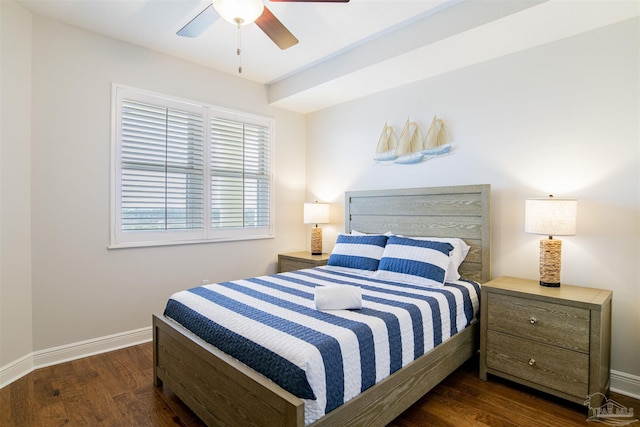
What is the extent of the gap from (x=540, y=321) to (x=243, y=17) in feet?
8.71

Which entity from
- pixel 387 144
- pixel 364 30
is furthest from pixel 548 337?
pixel 364 30

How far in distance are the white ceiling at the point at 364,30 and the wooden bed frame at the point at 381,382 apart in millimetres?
1139

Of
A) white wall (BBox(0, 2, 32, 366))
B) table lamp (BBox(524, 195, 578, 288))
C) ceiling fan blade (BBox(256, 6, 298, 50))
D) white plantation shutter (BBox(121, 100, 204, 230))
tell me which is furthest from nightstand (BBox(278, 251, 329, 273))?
white wall (BBox(0, 2, 32, 366))

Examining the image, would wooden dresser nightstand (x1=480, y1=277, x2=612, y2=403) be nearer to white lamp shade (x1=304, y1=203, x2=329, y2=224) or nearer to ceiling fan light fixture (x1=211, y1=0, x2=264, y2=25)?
white lamp shade (x1=304, y1=203, x2=329, y2=224)

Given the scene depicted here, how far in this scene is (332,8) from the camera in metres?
2.52

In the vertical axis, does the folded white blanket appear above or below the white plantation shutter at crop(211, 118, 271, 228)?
below

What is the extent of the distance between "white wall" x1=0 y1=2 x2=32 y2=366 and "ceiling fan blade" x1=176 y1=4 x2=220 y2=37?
1309 millimetres

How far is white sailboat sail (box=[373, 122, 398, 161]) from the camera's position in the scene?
3.60m

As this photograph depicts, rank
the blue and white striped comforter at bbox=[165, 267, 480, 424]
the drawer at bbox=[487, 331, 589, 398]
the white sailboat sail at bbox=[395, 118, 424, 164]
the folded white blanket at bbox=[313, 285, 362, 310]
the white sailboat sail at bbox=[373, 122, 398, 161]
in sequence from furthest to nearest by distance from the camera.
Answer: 1. the white sailboat sail at bbox=[373, 122, 398, 161]
2. the white sailboat sail at bbox=[395, 118, 424, 164]
3. the drawer at bbox=[487, 331, 589, 398]
4. the folded white blanket at bbox=[313, 285, 362, 310]
5. the blue and white striped comforter at bbox=[165, 267, 480, 424]

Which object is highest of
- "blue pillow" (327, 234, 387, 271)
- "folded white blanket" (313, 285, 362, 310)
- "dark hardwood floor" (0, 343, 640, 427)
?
"blue pillow" (327, 234, 387, 271)

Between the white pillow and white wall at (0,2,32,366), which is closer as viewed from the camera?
white wall at (0,2,32,366)

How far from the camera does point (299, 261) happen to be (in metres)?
3.86

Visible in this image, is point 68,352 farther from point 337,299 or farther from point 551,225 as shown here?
point 551,225

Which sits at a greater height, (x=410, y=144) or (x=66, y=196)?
(x=410, y=144)
